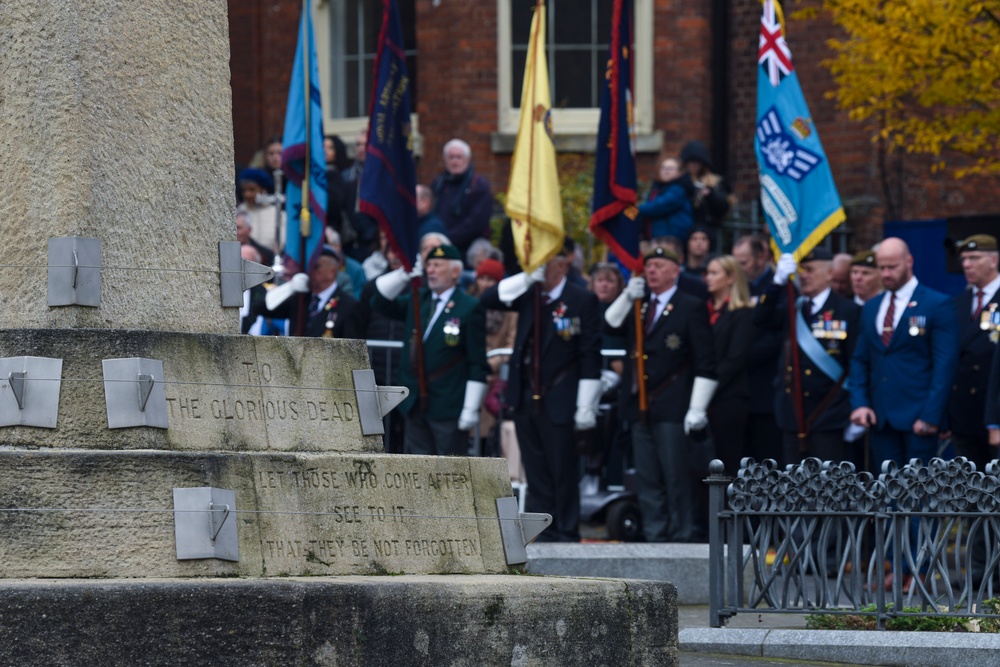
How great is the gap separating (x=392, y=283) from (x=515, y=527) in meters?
6.41

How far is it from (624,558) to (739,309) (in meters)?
2.75

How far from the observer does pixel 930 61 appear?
15555 millimetres

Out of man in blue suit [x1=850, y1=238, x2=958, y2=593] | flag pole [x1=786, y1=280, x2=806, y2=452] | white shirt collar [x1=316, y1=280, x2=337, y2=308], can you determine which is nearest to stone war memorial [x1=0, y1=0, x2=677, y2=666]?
man in blue suit [x1=850, y1=238, x2=958, y2=593]

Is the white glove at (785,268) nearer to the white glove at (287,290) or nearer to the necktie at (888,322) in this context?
the necktie at (888,322)

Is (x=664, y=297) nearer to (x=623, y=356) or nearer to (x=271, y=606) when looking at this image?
(x=623, y=356)

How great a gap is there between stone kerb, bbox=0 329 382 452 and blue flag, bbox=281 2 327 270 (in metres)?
6.77

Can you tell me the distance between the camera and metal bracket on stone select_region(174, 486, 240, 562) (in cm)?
595

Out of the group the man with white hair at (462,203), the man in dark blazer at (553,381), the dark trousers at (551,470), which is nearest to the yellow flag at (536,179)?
the man in dark blazer at (553,381)

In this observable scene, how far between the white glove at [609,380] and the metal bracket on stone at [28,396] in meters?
7.87

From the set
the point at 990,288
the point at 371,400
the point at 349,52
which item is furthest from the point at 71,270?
the point at 349,52

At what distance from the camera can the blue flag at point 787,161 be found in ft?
41.0

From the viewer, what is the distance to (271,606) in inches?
226

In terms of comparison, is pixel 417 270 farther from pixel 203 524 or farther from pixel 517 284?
pixel 203 524

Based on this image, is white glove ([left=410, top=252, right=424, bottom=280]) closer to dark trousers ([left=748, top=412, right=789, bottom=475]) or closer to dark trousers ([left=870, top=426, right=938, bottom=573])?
dark trousers ([left=748, top=412, right=789, bottom=475])
